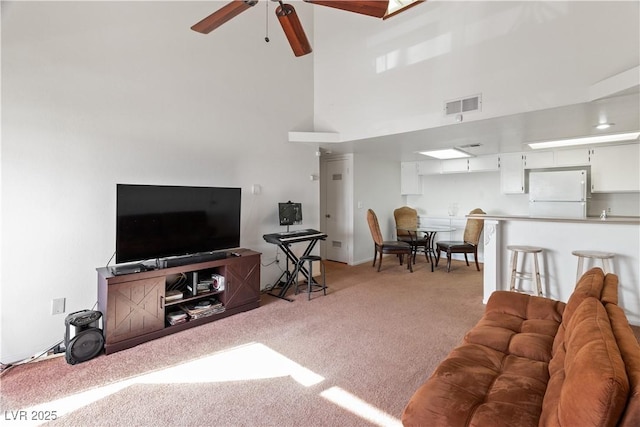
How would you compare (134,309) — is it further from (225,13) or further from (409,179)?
(409,179)

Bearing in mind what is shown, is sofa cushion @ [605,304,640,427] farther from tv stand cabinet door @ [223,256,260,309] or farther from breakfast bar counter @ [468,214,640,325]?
tv stand cabinet door @ [223,256,260,309]

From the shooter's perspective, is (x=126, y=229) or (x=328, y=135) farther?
(x=328, y=135)

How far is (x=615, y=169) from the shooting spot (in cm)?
456

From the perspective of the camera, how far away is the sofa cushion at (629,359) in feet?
2.74

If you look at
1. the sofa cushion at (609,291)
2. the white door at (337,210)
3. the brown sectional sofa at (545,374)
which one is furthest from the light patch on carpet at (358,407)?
the white door at (337,210)

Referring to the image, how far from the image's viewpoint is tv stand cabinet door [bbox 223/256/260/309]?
10.7ft

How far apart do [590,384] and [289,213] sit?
11.8ft

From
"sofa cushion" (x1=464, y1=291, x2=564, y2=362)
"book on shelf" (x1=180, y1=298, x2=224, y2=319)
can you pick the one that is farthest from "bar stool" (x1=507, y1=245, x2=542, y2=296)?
"book on shelf" (x1=180, y1=298, x2=224, y2=319)

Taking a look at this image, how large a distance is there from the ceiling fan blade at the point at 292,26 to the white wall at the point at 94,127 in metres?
1.67

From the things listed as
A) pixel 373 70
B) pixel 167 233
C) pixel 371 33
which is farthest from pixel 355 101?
pixel 167 233

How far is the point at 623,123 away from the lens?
341 centimetres

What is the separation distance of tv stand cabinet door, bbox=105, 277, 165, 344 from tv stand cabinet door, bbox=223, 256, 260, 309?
67cm

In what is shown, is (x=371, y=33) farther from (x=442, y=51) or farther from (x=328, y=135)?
(x=328, y=135)

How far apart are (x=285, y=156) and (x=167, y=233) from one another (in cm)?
205
